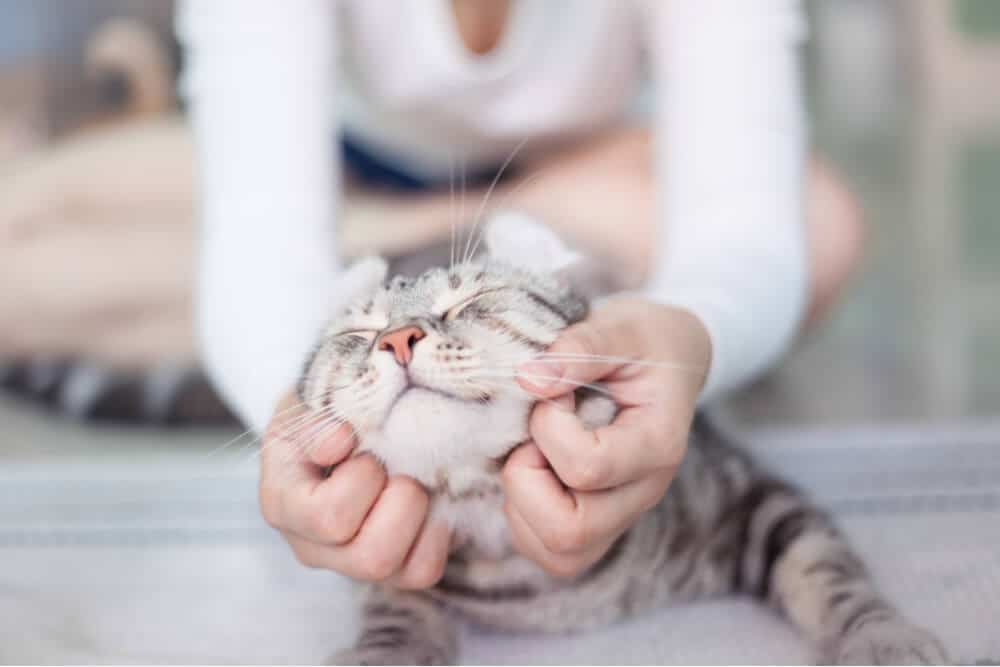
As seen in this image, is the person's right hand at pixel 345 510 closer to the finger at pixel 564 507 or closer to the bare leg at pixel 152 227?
the finger at pixel 564 507

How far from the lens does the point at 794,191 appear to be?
1.03m

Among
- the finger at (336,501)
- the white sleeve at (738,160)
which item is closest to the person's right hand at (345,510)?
the finger at (336,501)

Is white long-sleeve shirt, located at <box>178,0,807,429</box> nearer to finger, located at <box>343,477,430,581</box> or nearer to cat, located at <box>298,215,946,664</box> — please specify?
cat, located at <box>298,215,946,664</box>

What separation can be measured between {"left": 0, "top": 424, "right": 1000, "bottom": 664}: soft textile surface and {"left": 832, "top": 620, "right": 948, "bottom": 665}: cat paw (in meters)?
0.02

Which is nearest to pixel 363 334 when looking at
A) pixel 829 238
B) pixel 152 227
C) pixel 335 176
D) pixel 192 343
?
pixel 335 176

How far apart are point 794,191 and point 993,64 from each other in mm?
1482

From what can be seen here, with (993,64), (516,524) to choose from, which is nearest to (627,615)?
(516,524)

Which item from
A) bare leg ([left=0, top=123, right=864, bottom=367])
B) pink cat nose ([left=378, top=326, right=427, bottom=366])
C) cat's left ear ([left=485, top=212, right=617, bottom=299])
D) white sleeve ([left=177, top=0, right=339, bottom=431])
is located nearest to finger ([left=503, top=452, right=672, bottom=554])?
pink cat nose ([left=378, top=326, right=427, bottom=366])

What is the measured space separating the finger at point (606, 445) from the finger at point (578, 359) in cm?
2

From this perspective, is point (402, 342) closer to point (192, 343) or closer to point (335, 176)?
point (335, 176)

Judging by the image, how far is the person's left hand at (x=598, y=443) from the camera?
1.99 ft

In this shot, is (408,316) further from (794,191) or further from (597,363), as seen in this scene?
(794,191)

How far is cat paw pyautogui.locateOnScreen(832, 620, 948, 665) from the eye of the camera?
65 cm

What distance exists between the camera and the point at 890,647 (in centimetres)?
66
